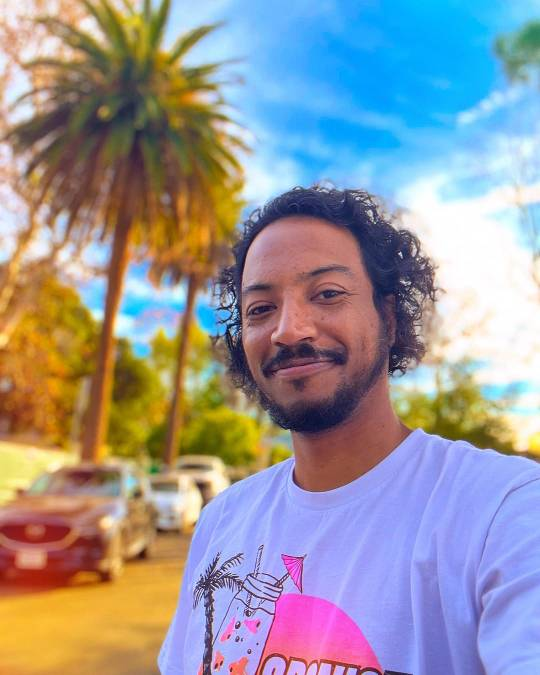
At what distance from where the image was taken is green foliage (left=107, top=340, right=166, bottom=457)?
4775cm

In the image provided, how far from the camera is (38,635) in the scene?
737 centimetres

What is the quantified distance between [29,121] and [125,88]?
97.0 inches

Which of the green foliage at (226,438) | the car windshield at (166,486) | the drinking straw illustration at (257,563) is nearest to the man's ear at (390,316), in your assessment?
the drinking straw illustration at (257,563)

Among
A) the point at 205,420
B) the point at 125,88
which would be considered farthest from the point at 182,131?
the point at 205,420

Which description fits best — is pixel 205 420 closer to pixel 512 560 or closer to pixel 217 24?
pixel 217 24

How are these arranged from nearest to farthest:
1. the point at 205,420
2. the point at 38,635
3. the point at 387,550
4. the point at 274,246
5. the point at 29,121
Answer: the point at 387,550 < the point at 274,246 < the point at 38,635 < the point at 29,121 < the point at 205,420

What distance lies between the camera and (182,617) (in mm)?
1932

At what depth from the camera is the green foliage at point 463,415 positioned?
20.6m

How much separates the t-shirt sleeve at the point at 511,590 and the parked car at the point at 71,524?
969cm

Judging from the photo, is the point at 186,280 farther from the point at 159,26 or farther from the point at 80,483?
the point at 80,483

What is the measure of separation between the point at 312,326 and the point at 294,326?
4 cm

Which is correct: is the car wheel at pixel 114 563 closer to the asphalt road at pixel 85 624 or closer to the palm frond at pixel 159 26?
the asphalt road at pixel 85 624

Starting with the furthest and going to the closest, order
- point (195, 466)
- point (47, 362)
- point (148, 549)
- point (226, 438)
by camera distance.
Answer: point (226, 438)
point (195, 466)
point (47, 362)
point (148, 549)

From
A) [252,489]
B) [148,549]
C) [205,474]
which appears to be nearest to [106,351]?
[148,549]
